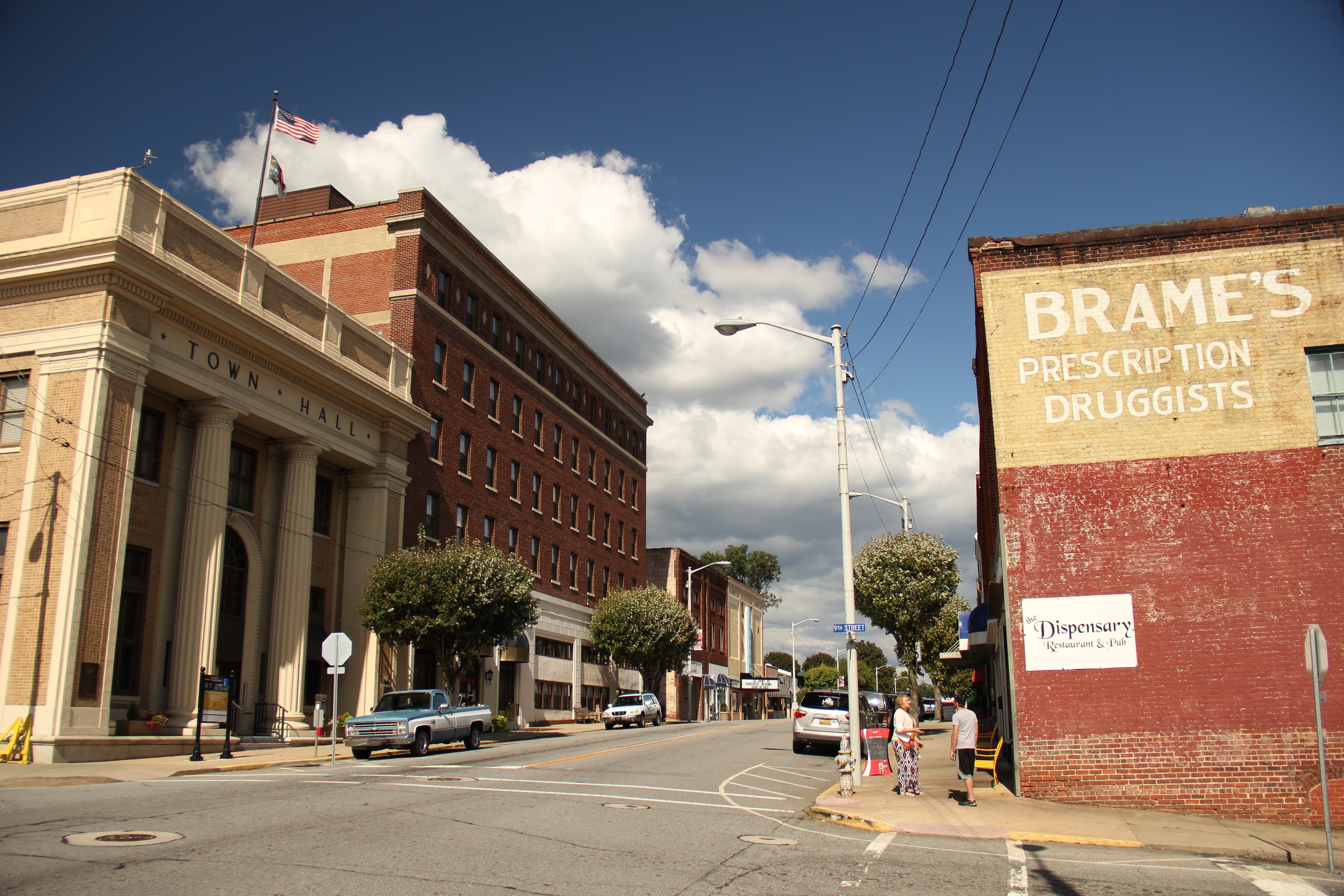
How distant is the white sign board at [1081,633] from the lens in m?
15.2

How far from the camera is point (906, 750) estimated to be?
1568 centimetres

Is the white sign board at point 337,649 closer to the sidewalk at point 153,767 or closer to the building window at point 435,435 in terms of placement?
the sidewalk at point 153,767

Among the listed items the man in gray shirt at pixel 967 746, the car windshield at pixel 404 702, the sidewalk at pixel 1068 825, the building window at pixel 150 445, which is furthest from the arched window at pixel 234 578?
the man in gray shirt at pixel 967 746

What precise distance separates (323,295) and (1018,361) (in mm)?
29688

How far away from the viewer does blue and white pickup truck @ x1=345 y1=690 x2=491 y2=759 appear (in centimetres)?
2261

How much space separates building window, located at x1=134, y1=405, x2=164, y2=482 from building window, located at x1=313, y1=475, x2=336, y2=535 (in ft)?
22.9

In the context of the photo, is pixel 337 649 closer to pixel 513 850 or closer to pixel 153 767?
pixel 153 767

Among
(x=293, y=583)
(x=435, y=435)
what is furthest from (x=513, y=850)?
(x=435, y=435)

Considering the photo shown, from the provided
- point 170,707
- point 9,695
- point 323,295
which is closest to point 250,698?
point 170,707

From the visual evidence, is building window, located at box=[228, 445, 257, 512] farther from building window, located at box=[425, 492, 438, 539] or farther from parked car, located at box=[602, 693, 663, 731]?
parked car, located at box=[602, 693, 663, 731]

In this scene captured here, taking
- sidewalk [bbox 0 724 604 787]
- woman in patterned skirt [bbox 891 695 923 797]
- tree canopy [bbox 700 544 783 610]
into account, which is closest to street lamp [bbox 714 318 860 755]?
woman in patterned skirt [bbox 891 695 923 797]

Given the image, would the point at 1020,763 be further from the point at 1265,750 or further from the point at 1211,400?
the point at 1211,400

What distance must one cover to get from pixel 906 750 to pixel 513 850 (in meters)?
8.19

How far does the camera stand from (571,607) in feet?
163
